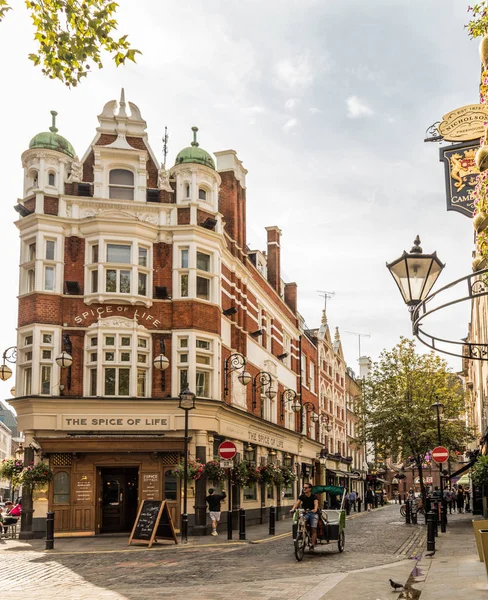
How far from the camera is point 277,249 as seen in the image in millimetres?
42594

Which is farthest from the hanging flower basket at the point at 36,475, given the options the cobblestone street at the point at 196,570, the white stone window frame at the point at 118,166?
Result: the white stone window frame at the point at 118,166

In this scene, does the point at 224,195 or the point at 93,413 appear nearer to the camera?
the point at 93,413

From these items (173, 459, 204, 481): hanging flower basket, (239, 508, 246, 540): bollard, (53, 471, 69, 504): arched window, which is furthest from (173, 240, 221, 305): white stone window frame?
(239, 508, 246, 540): bollard

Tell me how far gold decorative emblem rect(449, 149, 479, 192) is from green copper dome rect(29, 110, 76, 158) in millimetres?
18515

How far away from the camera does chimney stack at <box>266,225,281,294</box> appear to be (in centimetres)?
4222

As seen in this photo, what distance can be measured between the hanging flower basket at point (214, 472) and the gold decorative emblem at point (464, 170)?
643 inches

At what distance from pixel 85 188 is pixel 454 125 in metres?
18.0

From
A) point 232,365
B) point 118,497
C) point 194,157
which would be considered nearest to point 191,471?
point 118,497

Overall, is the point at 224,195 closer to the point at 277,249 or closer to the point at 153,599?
the point at 277,249

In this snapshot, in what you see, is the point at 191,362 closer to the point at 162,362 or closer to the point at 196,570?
the point at 162,362

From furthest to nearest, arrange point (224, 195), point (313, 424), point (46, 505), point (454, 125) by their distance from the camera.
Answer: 1. point (313, 424)
2. point (224, 195)
3. point (46, 505)
4. point (454, 125)

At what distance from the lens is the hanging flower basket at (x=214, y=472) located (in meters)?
26.1

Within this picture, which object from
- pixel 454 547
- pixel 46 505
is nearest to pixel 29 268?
pixel 46 505

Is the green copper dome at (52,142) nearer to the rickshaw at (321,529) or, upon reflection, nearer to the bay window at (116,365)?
the bay window at (116,365)
